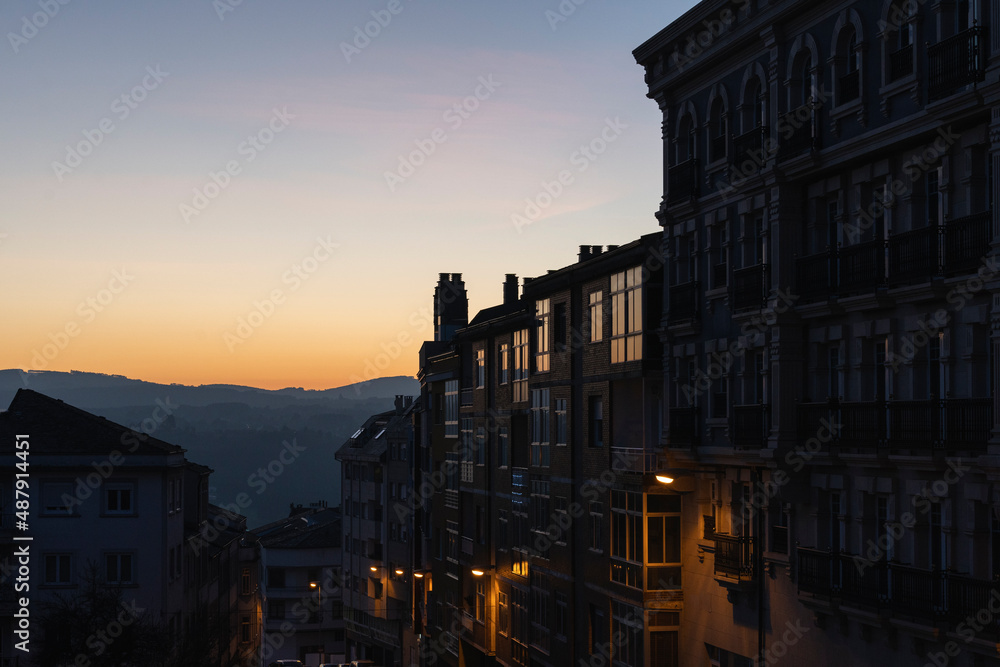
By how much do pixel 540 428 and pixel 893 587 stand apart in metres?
22.1

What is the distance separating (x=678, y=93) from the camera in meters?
33.2

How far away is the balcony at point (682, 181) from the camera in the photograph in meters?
31.7

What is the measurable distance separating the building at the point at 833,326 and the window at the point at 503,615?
53.1 feet

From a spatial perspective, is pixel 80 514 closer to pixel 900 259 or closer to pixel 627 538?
pixel 627 538

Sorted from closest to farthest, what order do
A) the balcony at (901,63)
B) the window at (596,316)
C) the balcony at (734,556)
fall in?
the balcony at (901,63) < the balcony at (734,556) < the window at (596,316)

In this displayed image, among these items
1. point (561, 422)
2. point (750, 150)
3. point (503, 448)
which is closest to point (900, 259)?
point (750, 150)

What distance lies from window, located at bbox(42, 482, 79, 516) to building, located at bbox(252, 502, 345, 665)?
43.8 m

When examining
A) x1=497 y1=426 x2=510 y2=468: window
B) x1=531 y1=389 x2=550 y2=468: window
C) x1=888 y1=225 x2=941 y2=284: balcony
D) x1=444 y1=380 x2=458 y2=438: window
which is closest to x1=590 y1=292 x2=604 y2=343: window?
x1=531 y1=389 x2=550 y2=468: window

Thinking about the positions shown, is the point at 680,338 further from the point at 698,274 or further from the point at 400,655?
the point at 400,655

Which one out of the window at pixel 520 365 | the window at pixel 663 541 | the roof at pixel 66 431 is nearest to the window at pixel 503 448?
the window at pixel 520 365

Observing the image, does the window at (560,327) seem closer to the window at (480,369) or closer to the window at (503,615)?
the window at (480,369)

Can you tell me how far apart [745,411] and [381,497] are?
196 feet

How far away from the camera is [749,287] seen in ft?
92.1

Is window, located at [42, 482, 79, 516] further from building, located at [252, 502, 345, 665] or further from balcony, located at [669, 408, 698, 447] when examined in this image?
building, located at [252, 502, 345, 665]
